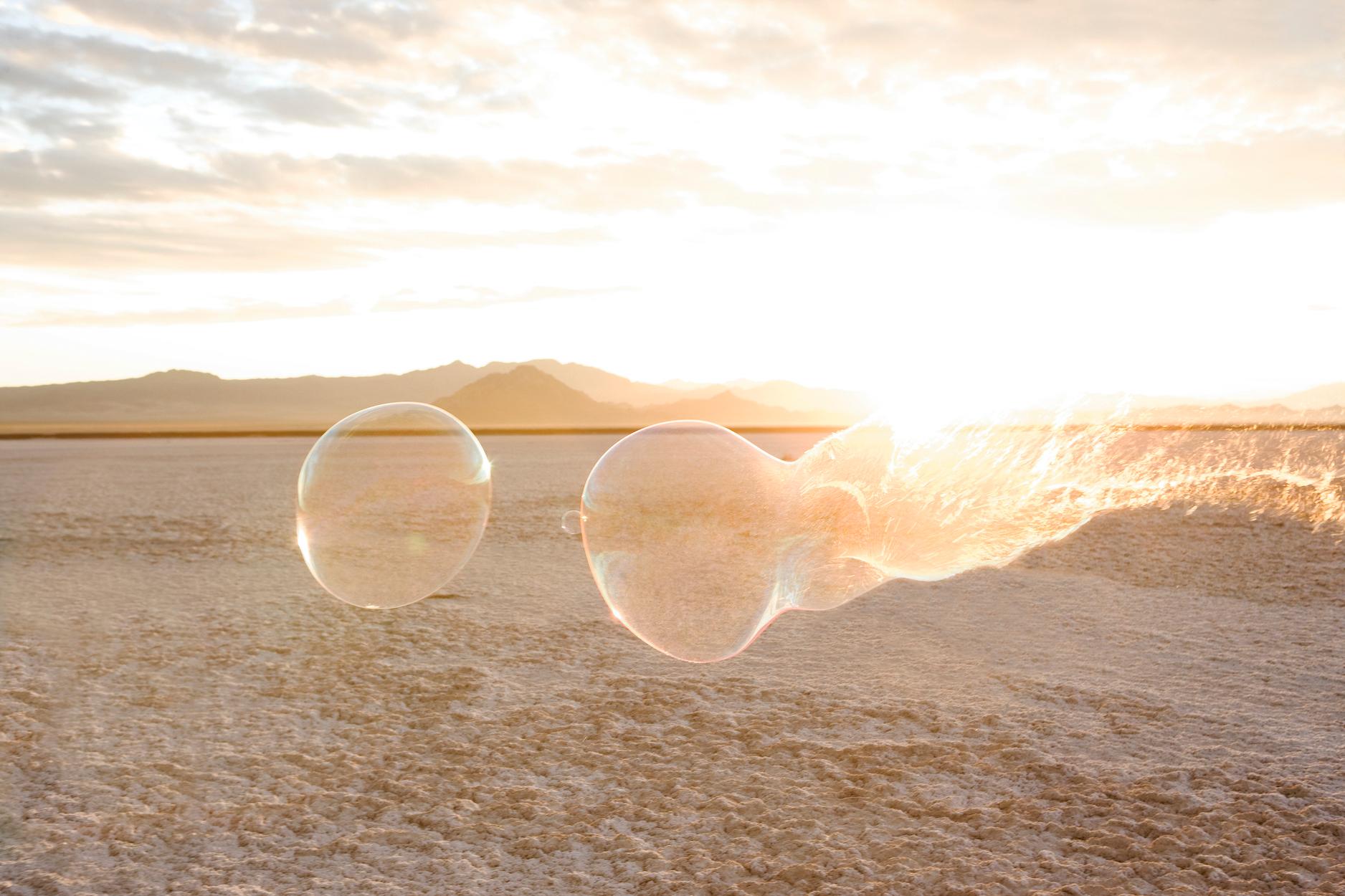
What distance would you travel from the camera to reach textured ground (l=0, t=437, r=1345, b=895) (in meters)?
3.89

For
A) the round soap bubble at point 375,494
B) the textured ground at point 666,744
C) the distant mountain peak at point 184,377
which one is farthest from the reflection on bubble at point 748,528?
the distant mountain peak at point 184,377

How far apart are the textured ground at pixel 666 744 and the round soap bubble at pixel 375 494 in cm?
61

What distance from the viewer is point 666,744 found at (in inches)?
203

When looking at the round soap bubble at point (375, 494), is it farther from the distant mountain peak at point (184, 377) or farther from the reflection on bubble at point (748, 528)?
the distant mountain peak at point (184, 377)

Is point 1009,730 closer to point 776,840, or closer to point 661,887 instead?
point 776,840

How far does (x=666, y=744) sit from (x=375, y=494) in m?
3.10

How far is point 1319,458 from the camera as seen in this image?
30.0m

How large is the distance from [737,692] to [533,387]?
525 feet

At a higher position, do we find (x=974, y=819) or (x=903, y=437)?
(x=903, y=437)

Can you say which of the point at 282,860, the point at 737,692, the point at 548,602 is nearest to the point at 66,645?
the point at 548,602

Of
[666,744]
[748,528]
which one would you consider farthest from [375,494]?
[748,528]

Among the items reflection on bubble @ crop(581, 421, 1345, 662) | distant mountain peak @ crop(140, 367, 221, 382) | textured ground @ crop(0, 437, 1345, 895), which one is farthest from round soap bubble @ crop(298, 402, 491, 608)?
distant mountain peak @ crop(140, 367, 221, 382)

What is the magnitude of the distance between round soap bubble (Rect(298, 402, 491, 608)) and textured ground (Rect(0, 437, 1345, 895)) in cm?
61

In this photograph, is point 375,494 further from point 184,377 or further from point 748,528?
point 184,377
